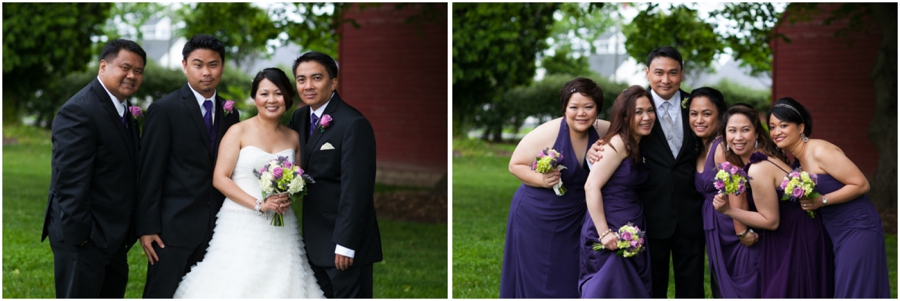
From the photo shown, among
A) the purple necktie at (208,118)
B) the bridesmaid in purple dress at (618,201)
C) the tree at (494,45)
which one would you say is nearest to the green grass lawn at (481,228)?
the tree at (494,45)

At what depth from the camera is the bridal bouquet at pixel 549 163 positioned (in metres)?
4.57

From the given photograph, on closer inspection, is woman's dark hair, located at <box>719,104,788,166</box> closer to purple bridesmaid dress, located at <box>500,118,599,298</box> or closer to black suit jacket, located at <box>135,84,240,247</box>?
purple bridesmaid dress, located at <box>500,118,599,298</box>

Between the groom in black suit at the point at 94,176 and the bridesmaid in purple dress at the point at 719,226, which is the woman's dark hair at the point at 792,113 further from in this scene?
the groom in black suit at the point at 94,176

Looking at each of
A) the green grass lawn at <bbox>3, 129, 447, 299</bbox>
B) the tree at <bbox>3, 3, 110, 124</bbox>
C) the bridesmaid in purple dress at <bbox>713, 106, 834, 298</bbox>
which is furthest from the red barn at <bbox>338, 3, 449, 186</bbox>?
the bridesmaid in purple dress at <bbox>713, 106, 834, 298</bbox>

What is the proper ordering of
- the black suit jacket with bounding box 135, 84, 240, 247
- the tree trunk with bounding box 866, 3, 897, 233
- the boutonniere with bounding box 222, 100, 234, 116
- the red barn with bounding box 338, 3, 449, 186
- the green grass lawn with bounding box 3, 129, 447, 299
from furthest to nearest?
the red barn with bounding box 338, 3, 449, 186
the tree trunk with bounding box 866, 3, 897, 233
the green grass lawn with bounding box 3, 129, 447, 299
the boutonniere with bounding box 222, 100, 234, 116
the black suit jacket with bounding box 135, 84, 240, 247

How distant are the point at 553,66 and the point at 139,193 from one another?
21314 mm

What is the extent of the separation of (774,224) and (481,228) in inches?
237

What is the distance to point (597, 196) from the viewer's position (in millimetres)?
4539

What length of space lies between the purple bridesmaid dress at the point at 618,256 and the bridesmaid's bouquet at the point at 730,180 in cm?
45

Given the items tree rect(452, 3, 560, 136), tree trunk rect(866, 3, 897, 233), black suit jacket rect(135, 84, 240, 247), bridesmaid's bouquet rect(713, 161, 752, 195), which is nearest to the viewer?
black suit jacket rect(135, 84, 240, 247)

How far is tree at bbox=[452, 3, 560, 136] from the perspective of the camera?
520 inches

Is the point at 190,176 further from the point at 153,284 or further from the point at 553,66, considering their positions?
the point at 553,66

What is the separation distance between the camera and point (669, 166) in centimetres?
481

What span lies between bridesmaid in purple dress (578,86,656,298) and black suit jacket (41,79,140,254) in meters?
2.55
